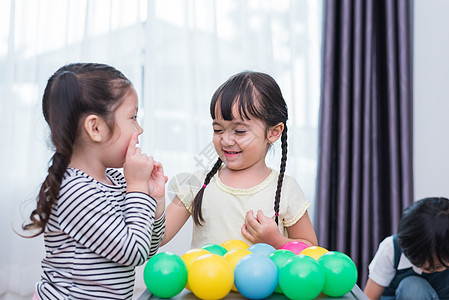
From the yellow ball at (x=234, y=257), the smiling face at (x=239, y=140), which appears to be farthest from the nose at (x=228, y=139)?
the yellow ball at (x=234, y=257)

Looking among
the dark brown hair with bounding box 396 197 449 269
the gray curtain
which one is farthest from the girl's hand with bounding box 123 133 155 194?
the gray curtain

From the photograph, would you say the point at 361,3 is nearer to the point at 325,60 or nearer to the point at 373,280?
the point at 325,60

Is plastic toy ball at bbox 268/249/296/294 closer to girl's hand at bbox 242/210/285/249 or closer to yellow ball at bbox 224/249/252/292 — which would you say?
yellow ball at bbox 224/249/252/292

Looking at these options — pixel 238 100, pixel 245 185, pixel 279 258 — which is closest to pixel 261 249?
pixel 279 258

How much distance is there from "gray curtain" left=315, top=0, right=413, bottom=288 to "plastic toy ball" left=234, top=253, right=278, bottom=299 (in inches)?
61.1

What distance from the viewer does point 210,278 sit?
3.08 ft

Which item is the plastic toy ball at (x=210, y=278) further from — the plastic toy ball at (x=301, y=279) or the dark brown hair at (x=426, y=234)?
the dark brown hair at (x=426, y=234)

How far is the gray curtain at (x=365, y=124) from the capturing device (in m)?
2.46

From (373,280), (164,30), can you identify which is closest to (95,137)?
(373,280)

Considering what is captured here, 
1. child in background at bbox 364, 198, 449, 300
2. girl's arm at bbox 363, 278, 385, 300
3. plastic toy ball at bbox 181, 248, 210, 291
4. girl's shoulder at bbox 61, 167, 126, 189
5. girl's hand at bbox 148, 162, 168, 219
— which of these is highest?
girl's shoulder at bbox 61, 167, 126, 189

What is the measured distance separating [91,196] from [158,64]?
1.66m

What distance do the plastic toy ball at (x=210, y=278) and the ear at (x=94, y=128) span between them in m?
0.36

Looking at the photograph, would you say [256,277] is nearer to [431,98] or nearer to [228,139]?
[228,139]

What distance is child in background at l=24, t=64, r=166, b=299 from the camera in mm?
1018
